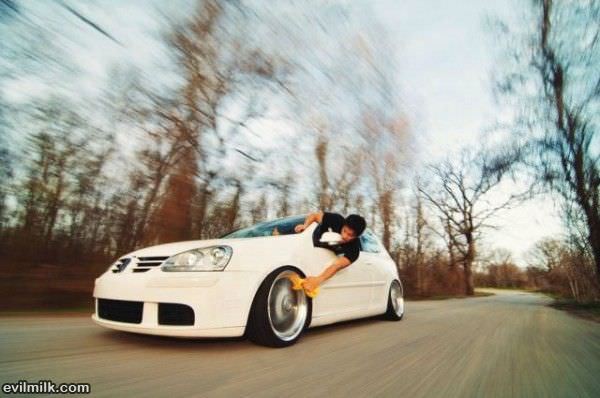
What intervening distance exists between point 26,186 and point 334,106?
875cm

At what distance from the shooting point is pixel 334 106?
40.9 feet

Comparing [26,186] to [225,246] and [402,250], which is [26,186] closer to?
[225,246]

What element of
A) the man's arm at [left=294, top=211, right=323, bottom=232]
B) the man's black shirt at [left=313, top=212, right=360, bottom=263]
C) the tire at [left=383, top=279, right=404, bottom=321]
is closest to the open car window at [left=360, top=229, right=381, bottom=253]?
the tire at [left=383, top=279, right=404, bottom=321]

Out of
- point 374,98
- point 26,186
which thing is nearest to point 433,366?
point 26,186

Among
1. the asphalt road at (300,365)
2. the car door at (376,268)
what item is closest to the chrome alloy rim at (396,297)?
the car door at (376,268)

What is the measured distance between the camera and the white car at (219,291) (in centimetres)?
269

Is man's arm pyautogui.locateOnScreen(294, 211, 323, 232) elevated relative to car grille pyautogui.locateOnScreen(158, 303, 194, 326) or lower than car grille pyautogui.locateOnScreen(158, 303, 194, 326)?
elevated

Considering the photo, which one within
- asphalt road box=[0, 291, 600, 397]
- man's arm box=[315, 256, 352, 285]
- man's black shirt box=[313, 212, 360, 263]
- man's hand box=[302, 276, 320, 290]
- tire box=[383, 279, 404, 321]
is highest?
man's black shirt box=[313, 212, 360, 263]

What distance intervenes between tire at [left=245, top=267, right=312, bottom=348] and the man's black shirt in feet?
1.65

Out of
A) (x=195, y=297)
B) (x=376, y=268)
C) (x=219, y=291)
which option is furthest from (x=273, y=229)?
(x=376, y=268)

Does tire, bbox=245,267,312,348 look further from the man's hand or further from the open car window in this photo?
the open car window

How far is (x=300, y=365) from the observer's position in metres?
2.57

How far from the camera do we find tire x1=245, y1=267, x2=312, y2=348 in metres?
2.96

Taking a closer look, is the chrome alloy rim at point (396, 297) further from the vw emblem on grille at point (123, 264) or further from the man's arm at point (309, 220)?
the vw emblem on grille at point (123, 264)
